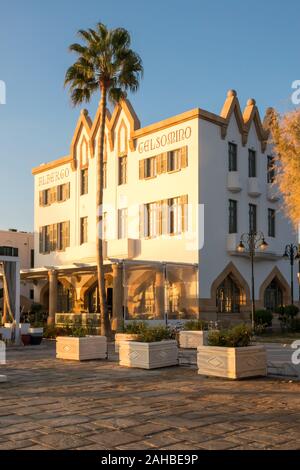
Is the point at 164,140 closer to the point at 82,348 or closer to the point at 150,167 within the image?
the point at 150,167

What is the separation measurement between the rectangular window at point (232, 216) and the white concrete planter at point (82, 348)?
1606cm

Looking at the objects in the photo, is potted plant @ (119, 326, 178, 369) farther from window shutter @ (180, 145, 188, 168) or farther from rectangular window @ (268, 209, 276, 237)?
rectangular window @ (268, 209, 276, 237)

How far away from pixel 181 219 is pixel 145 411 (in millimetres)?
21961

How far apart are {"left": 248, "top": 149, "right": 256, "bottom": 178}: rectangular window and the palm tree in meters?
9.90

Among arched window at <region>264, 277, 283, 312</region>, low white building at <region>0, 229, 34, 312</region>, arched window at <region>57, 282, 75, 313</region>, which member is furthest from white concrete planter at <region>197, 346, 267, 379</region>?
low white building at <region>0, 229, 34, 312</region>

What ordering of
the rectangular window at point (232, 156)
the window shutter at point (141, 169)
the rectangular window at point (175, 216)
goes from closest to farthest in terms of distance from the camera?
the rectangular window at point (175, 216), the rectangular window at point (232, 156), the window shutter at point (141, 169)

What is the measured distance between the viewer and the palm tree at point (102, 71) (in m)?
24.2

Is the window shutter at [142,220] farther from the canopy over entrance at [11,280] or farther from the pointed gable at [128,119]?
the canopy over entrance at [11,280]

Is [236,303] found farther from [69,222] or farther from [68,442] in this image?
[68,442]

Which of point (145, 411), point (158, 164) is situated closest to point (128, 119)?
point (158, 164)

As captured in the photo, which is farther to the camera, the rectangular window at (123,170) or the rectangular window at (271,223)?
the rectangular window at (123,170)

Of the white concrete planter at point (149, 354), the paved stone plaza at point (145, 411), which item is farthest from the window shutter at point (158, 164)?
the paved stone plaza at point (145, 411)
